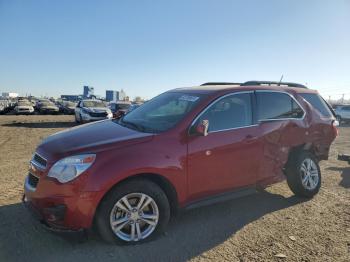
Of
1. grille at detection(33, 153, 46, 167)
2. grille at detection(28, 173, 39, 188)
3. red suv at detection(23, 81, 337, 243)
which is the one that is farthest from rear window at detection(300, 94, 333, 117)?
grille at detection(28, 173, 39, 188)

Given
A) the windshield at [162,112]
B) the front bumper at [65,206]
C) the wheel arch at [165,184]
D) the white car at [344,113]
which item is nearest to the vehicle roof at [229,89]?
the windshield at [162,112]

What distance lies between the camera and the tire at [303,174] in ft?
18.4

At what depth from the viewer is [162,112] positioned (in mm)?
4988

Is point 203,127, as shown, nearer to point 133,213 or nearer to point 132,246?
point 133,213

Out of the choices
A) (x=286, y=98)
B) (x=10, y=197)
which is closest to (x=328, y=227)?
(x=286, y=98)

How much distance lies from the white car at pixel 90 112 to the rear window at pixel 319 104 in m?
16.0

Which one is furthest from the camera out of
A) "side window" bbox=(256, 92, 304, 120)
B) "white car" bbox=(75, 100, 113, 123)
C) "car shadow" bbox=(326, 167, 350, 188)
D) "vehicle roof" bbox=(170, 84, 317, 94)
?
"white car" bbox=(75, 100, 113, 123)

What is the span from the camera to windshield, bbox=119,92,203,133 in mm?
4477

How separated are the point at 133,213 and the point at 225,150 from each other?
145cm

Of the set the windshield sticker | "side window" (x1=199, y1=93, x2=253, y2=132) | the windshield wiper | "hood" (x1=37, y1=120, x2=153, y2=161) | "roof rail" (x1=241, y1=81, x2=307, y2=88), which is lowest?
"hood" (x1=37, y1=120, x2=153, y2=161)

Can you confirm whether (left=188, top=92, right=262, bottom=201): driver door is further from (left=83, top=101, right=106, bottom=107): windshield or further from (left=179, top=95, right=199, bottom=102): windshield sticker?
(left=83, top=101, right=106, bottom=107): windshield

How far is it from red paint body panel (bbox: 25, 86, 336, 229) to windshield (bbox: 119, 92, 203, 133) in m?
0.15

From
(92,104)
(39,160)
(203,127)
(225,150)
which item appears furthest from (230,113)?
(92,104)

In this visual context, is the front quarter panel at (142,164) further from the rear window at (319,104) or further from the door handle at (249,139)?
the rear window at (319,104)
